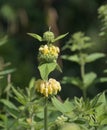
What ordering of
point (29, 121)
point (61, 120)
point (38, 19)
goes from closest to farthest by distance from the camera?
point (61, 120) → point (29, 121) → point (38, 19)

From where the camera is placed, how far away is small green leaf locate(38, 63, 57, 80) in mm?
1195

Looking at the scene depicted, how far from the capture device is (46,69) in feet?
3.95

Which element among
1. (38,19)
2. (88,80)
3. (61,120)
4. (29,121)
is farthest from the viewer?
(38,19)

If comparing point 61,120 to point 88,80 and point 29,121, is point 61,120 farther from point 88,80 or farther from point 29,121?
point 88,80

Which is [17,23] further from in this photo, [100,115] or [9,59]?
[100,115]

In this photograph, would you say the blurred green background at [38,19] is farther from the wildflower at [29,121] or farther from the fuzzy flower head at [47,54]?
the fuzzy flower head at [47,54]

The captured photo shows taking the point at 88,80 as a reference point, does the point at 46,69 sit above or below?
below

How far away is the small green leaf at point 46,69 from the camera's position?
1.20 m

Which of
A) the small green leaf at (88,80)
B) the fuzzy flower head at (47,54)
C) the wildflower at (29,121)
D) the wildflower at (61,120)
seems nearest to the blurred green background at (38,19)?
the small green leaf at (88,80)

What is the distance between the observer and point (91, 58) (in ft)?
7.06

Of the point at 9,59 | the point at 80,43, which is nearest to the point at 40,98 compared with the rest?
the point at 80,43

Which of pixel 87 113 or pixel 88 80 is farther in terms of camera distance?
pixel 88 80

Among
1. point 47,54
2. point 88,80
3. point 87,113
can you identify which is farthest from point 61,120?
point 88,80

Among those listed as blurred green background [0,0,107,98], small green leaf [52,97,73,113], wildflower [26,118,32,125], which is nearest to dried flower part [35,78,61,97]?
small green leaf [52,97,73,113]
